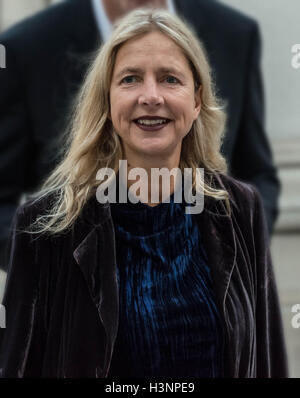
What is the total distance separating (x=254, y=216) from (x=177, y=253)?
216 millimetres

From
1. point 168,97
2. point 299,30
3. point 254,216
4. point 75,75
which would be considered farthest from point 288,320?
point 168,97

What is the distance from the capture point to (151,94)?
1.71m

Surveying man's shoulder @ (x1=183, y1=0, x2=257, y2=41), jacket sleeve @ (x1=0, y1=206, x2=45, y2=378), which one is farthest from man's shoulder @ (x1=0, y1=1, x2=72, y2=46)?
jacket sleeve @ (x1=0, y1=206, x2=45, y2=378)

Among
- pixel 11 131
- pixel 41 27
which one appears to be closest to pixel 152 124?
pixel 11 131

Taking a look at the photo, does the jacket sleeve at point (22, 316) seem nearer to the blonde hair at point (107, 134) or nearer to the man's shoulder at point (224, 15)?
the blonde hair at point (107, 134)

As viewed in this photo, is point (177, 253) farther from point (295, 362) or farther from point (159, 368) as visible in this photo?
point (295, 362)

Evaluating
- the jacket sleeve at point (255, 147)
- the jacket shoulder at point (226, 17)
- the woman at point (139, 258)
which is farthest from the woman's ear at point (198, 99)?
the jacket shoulder at point (226, 17)

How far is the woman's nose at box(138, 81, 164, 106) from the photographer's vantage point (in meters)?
1.72

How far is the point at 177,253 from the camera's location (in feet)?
5.93

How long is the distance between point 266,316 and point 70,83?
118cm

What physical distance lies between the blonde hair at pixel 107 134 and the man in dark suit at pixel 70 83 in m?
0.70

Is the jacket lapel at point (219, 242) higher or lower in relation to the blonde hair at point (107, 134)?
lower

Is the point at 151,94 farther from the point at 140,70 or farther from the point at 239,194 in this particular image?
the point at 239,194

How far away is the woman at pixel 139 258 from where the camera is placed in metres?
1.71
